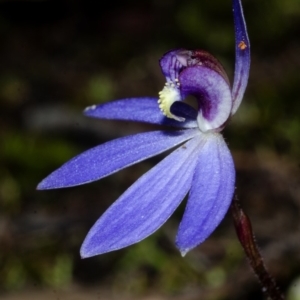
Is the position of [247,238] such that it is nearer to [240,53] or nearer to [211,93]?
[211,93]

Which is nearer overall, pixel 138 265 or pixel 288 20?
pixel 138 265

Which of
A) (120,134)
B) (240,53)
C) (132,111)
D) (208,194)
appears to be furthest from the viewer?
(120,134)

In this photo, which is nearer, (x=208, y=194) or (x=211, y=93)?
(x=208, y=194)

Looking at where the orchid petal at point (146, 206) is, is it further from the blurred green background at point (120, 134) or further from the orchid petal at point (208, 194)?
the blurred green background at point (120, 134)

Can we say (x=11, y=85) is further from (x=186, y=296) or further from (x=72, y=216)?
(x=186, y=296)

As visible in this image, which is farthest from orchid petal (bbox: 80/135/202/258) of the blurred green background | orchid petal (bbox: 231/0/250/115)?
the blurred green background

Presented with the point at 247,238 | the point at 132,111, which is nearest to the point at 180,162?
the point at 247,238

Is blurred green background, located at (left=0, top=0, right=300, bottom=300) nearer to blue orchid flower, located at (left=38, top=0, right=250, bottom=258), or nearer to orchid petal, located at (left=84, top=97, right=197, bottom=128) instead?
orchid petal, located at (left=84, top=97, right=197, bottom=128)

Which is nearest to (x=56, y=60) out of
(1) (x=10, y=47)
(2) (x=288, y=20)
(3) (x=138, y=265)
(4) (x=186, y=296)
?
(1) (x=10, y=47)
